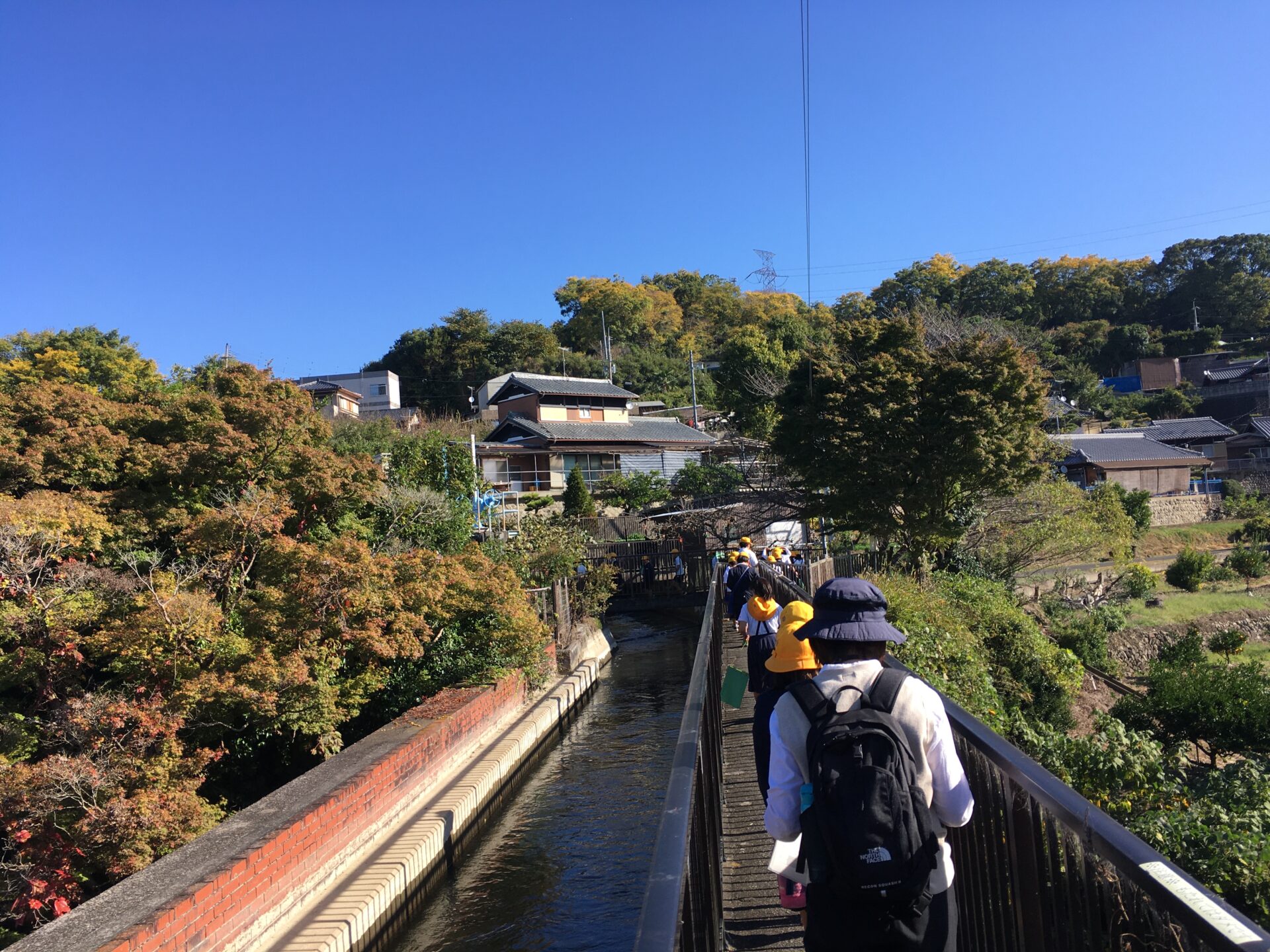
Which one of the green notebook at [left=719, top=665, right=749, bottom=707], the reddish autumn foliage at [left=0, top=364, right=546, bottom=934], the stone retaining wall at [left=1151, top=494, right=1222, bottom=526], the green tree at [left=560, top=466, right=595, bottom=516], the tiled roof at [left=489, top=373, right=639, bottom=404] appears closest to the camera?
the green notebook at [left=719, top=665, right=749, bottom=707]

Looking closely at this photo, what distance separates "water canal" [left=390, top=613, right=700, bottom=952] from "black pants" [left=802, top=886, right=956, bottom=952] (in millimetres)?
3513

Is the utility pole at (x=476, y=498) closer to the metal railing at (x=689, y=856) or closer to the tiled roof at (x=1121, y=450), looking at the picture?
the metal railing at (x=689, y=856)

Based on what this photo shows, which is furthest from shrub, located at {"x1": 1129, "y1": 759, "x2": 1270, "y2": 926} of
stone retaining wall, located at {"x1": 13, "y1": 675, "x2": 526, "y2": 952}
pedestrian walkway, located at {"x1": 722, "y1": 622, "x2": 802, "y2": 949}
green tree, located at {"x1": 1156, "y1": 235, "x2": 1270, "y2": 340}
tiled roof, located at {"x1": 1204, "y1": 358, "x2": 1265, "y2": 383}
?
green tree, located at {"x1": 1156, "y1": 235, "x2": 1270, "y2": 340}

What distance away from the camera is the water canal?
296 inches

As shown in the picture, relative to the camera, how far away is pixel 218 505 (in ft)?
39.1

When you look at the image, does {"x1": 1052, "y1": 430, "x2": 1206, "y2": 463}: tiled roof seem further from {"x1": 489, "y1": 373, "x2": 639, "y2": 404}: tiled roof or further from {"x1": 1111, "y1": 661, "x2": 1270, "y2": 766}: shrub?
{"x1": 1111, "y1": 661, "x2": 1270, "y2": 766}: shrub

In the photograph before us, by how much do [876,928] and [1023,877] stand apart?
1.65 feet

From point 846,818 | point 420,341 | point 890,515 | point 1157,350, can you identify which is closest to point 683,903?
point 846,818

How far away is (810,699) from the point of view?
2.27m

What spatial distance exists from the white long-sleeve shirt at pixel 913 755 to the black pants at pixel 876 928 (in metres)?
0.09

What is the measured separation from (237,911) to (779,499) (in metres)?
19.3

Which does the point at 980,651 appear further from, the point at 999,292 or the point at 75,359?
the point at 999,292

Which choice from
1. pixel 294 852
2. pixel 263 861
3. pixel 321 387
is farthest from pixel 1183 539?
pixel 321 387

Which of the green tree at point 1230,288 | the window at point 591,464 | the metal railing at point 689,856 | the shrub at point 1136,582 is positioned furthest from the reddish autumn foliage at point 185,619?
the green tree at point 1230,288
